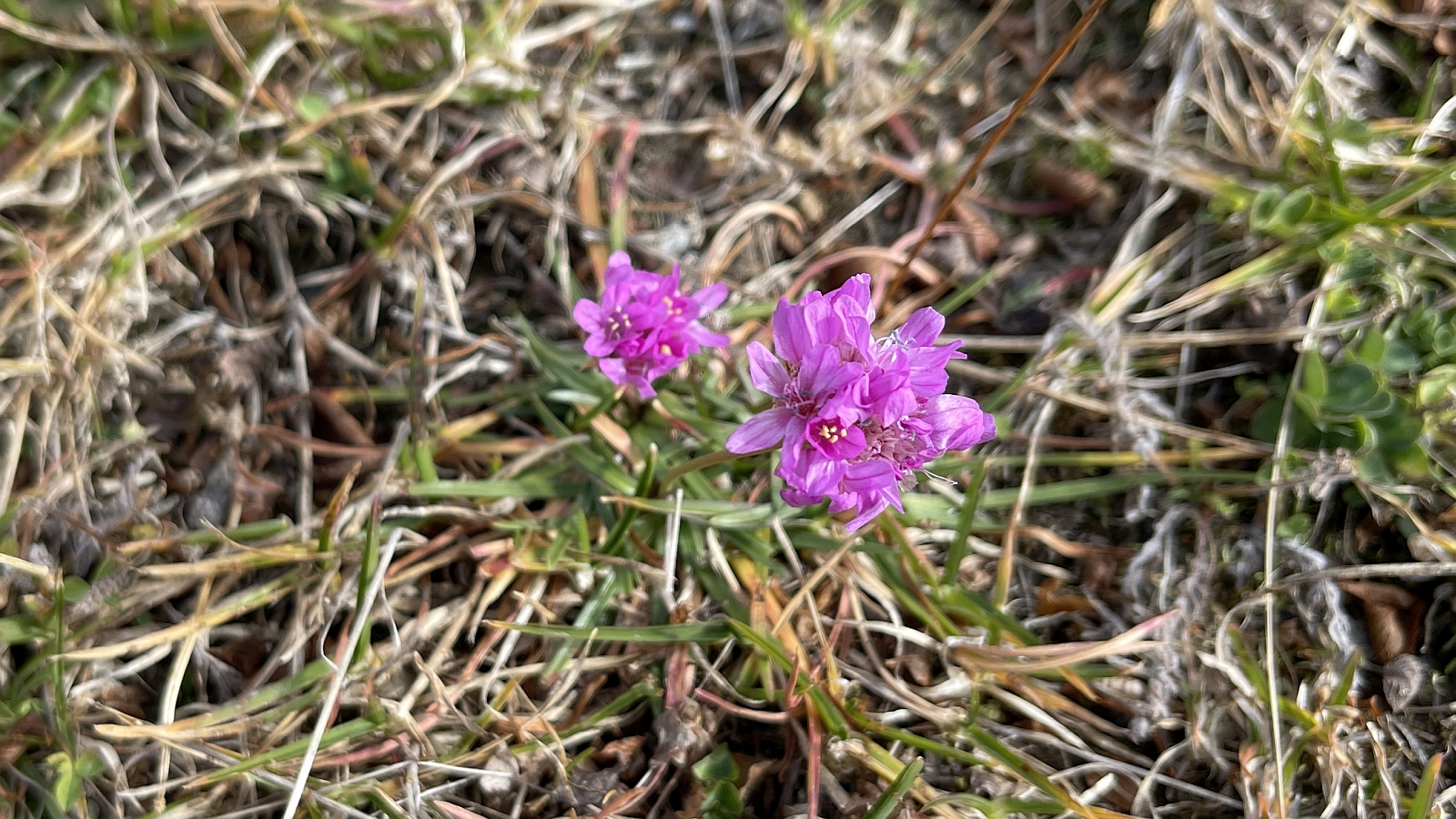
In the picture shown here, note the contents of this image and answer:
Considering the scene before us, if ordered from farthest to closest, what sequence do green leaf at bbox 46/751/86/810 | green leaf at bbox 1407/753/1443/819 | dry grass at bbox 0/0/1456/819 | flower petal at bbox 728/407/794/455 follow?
1. dry grass at bbox 0/0/1456/819
2. green leaf at bbox 46/751/86/810
3. green leaf at bbox 1407/753/1443/819
4. flower petal at bbox 728/407/794/455

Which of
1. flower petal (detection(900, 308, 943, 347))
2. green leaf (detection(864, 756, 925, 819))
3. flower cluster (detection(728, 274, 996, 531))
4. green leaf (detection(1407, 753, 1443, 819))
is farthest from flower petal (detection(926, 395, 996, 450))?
green leaf (detection(1407, 753, 1443, 819))

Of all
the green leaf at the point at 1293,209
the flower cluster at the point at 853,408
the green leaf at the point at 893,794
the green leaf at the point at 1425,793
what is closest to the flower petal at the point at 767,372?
the flower cluster at the point at 853,408

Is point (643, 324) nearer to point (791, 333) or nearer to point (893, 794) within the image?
point (791, 333)

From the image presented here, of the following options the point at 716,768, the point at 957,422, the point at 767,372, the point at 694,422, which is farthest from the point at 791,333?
the point at 716,768

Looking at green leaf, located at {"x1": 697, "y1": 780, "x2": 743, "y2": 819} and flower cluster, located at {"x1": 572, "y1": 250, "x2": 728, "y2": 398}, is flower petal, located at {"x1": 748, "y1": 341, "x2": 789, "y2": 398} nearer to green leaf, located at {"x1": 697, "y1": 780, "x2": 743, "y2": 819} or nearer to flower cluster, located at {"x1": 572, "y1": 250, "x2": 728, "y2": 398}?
flower cluster, located at {"x1": 572, "y1": 250, "x2": 728, "y2": 398}

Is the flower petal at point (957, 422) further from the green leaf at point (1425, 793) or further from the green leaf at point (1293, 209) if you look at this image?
the green leaf at point (1293, 209)
